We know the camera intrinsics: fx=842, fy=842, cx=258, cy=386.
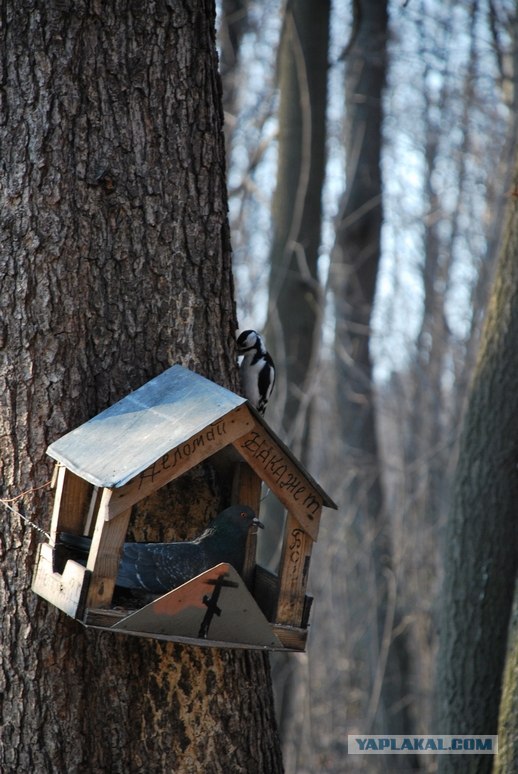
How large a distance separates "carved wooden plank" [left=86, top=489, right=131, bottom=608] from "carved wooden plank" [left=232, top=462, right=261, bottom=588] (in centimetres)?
52

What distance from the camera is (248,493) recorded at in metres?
2.52

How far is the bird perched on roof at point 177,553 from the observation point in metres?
2.20

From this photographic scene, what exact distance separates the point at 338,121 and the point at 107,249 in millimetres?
6986

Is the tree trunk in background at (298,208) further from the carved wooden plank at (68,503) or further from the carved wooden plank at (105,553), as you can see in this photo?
the carved wooden plank at (105,553)

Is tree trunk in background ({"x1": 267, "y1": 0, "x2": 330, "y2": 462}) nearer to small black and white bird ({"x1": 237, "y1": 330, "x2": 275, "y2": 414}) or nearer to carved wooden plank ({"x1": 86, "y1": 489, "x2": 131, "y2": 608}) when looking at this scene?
small black and white bird ({"x1": 237, "y1": 330, "x2": 275, "y2": 414})

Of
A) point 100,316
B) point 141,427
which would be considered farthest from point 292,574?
point 100,316

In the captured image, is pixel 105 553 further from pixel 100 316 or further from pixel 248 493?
pixel 100 316

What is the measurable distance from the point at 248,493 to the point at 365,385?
555 centimetres

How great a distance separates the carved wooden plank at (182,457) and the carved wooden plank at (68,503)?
28cm

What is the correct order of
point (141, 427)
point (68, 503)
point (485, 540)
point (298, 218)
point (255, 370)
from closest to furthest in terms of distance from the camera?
point (141, 427) < point (68, 503) < point (255, 370) < point (485, 540) < point (298, 218)

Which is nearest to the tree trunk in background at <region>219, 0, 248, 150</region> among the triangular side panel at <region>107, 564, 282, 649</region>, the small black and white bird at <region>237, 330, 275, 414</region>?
the small black and white bird at <region>237, 330, 275, 414</region>

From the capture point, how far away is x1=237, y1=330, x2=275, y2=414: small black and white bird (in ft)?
11.4

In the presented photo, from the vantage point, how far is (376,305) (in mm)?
8492

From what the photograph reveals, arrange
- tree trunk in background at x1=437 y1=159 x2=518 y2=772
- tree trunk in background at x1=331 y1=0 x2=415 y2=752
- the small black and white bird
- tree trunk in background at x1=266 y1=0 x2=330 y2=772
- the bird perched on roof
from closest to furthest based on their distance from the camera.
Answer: the bird perched on roof, the small black and white bird, tree trunk in background at x1=437 y1=159 x2=518 y2=772, tree trunk in background at x1=266 y1=0 x2=330 y2=772, tree trunk in background at x1=331 y1=0 x2=415 y2=752
